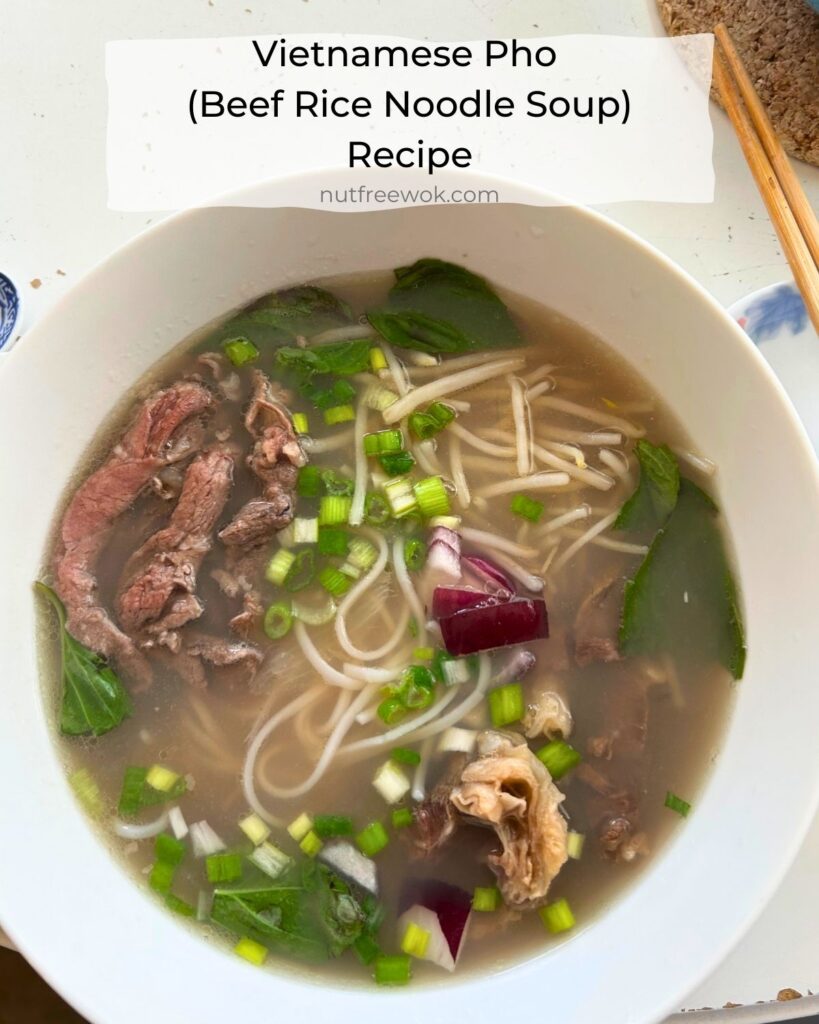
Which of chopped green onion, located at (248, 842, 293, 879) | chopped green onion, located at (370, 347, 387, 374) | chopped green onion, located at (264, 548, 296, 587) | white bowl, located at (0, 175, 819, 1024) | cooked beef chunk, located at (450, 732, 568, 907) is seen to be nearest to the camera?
white bowl, located at (0, 175, 819, 1024)

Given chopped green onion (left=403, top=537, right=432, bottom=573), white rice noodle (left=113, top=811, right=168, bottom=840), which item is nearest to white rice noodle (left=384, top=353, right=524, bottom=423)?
chopped green onion (left=403, top=537, right=432, bottom=573)

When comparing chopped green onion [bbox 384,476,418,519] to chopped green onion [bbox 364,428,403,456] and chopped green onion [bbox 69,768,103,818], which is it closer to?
chopped green onion [bbox 364,428,403,456]

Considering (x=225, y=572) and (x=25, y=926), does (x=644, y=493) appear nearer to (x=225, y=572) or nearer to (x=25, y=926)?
(x=225, y=572)

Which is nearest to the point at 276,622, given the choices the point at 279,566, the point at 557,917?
the point at 279,566

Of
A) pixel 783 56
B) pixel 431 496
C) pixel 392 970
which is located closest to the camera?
pixel 392 970

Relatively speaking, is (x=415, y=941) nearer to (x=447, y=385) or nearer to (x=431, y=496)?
(x=431, y=496)

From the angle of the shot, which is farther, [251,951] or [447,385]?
[447,385]

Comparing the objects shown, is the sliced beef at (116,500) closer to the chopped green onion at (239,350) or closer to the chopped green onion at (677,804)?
the chopped green onion at (239,350)
